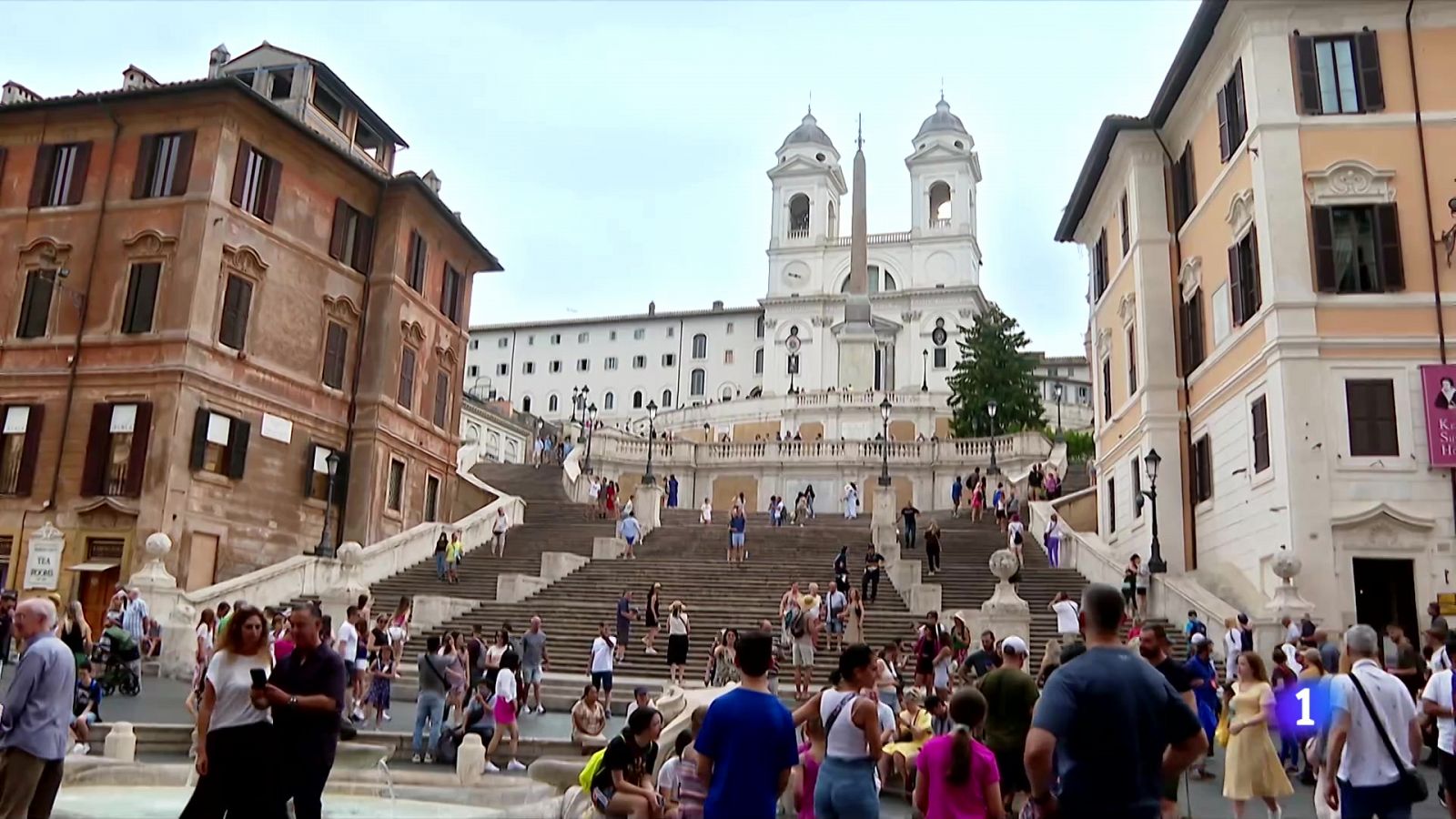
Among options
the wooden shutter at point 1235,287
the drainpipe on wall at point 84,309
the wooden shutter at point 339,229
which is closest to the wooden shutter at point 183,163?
the drainpipe on wall at point 84,309

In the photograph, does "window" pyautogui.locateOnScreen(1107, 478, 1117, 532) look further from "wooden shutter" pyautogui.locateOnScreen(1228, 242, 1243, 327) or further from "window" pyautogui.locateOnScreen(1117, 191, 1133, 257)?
"wooden shutter" pyautogui.locateOnScreen(1228, 242, 1243, 327)

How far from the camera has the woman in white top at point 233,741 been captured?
21.1 ft

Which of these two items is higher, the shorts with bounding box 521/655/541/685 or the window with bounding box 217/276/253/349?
the window with bounding box 217/276/253/349

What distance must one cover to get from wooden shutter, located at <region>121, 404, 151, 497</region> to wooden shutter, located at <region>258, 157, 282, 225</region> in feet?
20.0

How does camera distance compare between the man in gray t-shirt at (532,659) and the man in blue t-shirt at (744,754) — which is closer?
the man in blue t-shirt at (744,754)

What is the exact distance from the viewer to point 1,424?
2814cm

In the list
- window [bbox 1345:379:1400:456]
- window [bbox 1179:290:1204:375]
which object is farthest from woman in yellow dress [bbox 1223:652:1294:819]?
window [bbox 1179:290:1204:375]

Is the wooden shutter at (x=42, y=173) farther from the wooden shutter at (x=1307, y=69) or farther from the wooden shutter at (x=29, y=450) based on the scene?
the wooden shutter at (x=1307, y=69)

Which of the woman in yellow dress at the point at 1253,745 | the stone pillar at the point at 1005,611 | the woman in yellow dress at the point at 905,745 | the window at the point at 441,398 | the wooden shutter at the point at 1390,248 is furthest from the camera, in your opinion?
the window at the point at 441,398

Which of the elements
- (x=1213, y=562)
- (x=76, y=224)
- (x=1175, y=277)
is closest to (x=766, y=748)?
(x=1213, y=562)

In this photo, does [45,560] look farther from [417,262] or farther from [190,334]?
[417,262]

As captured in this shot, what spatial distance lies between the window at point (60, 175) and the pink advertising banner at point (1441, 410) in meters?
31.0

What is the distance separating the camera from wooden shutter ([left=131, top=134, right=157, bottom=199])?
94.4ft

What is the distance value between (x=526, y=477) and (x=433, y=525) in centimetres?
1476
